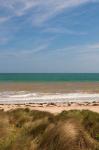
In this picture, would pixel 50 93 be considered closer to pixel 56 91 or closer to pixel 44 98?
pixel 56 91

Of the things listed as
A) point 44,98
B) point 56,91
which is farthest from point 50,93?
point 44,98

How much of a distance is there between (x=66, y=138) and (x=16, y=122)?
4.45 metres

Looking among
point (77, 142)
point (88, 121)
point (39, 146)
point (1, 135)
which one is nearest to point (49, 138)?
point (39, 146)

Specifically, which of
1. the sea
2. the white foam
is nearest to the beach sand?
the sea

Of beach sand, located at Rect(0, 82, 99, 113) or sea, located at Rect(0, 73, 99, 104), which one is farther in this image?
sea, located at Rect(0, 73, 99, 104)

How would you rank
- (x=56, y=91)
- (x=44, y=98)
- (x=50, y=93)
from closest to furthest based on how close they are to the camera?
(x=44, y=98) → (x=50, y=93) → (x=56, y=91)

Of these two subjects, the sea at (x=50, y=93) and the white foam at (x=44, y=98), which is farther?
the sea at (x=50, y=93)

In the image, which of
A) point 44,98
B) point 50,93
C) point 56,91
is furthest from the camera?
point 56,91

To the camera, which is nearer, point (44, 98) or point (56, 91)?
point (44, 98)

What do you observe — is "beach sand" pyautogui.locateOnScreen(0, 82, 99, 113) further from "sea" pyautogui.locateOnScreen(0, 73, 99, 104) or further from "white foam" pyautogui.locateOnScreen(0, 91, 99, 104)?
"white foam" pyautogui.locateOnScreen(0, 91, 99, 104)

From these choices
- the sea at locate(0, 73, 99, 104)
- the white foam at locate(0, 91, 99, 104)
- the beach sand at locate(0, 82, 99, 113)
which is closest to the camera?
the beach sand at locate(0, 82, 99, 113)

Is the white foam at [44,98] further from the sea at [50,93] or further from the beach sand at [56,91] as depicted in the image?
the beach sand at [56,91]

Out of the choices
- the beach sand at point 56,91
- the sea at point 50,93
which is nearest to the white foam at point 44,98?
the sea at point 50,93

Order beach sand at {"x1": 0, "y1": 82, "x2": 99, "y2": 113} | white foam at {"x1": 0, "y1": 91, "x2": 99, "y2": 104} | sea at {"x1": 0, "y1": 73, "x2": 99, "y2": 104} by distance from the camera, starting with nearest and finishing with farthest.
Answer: beach sand at {"x1": 0, "y1": 82, "x2": 99, "y2": 113}
white foam at {"x1": 0, "y1": 91, "x2": 99, "y2": 104}
sea at {"x1": 0, "y1": 73, "x2": 99, "y2": 104}
